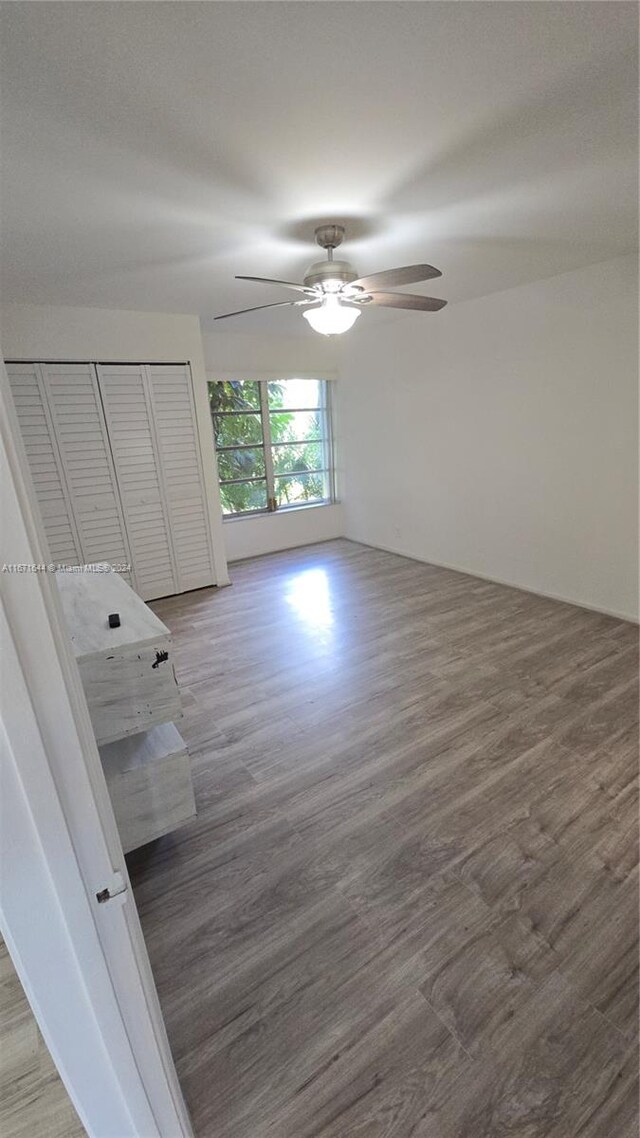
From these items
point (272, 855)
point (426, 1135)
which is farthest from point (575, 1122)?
point (272, 855)

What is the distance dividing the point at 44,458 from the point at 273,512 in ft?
7.90

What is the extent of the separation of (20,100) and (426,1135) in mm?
2723

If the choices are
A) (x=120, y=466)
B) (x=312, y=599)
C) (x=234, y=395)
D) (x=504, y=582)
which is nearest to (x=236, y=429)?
(x=234, y=395)

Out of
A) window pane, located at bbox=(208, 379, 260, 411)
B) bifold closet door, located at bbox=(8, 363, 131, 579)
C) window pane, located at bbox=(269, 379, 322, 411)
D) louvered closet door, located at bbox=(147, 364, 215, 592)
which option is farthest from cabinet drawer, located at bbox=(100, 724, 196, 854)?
window pane, located at bbox=(269, 379, 322, 411)

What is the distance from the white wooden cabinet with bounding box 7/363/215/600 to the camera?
3.37 m

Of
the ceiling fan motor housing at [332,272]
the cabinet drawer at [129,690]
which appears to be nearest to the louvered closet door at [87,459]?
the ceiling fan motor housing at [332,272]

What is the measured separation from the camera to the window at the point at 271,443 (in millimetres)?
4801

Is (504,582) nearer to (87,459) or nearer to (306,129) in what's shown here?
(306,129)

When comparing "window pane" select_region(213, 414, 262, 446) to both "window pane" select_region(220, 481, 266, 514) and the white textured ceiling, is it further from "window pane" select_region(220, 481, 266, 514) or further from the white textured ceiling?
the white textured ceiling

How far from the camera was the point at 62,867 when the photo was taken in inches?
24.6

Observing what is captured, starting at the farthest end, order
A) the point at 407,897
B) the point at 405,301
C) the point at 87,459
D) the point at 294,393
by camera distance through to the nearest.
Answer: the point at 294,393 < the point at 87,459 < the point at 405,301 < the point at 407,897

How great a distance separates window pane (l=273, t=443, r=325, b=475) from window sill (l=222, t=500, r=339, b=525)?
0.42m

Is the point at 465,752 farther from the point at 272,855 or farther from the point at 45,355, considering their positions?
the point at 45,355

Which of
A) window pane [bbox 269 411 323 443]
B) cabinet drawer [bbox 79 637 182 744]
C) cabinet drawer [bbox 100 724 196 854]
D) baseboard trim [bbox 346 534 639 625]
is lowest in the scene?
baseboard trim [bbox 346 534 639 625]
